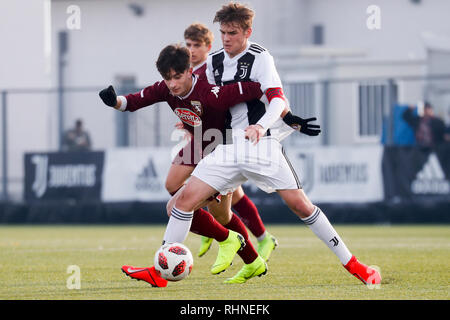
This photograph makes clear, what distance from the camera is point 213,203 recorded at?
Answer: 23.8 feet

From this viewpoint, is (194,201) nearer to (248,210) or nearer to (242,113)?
(242,113)

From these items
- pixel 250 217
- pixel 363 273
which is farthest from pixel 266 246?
pixel 363 273

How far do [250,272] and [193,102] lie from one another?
1364 mm

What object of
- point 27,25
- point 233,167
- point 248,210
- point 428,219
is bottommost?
point 428,219

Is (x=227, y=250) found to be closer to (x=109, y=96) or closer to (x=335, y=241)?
(x=335, y=241)

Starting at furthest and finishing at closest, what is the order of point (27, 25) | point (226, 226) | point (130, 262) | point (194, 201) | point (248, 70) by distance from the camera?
point (27, 25) → point (130, 262) → point (226, 226) → point (248, 70) → point (194, 201)

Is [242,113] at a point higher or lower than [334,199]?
higher

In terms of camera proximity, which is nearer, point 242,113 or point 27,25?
point 242,113

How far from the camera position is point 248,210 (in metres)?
8.23

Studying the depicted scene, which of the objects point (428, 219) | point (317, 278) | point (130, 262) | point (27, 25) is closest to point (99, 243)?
point (130, 262)

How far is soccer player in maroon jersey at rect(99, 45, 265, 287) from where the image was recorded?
242 inches

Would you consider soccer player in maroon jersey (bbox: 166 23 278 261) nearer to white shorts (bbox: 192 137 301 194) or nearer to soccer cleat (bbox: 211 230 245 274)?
soccer cleat (bbox: 211 230 245 274)

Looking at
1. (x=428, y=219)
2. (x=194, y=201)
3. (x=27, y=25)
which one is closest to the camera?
(x=194, y=201)

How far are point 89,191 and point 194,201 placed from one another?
32.6 ft
